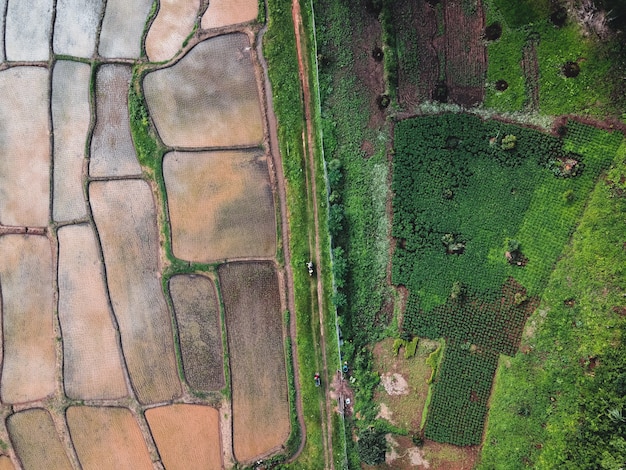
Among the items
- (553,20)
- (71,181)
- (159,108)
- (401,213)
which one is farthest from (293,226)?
(553,20)

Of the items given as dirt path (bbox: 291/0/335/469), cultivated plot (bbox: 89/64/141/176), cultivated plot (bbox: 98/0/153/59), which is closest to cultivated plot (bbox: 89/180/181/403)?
cultivated plot (bbox: 89/64/141/176)

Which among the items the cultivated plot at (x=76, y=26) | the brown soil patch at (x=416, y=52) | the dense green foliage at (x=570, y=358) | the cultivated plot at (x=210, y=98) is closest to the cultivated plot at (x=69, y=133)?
the cultivated plot at (x=76, y=26)

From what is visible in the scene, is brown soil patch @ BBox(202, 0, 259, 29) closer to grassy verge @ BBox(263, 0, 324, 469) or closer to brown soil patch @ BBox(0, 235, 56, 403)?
grassy verge @ BBox(263, 0, 324, 469)

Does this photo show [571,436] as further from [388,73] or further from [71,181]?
[71,181]

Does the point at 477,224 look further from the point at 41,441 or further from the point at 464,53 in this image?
the point at 41,441

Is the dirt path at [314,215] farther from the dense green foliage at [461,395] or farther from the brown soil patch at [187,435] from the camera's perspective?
the brown soil patch at [187,435]

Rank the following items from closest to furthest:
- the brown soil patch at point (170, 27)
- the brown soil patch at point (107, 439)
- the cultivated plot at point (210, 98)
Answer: the cultivated plot at point (210, 98) → the brown soil patch at point (170, 27) → the brown soil patch at point (107, 439)
